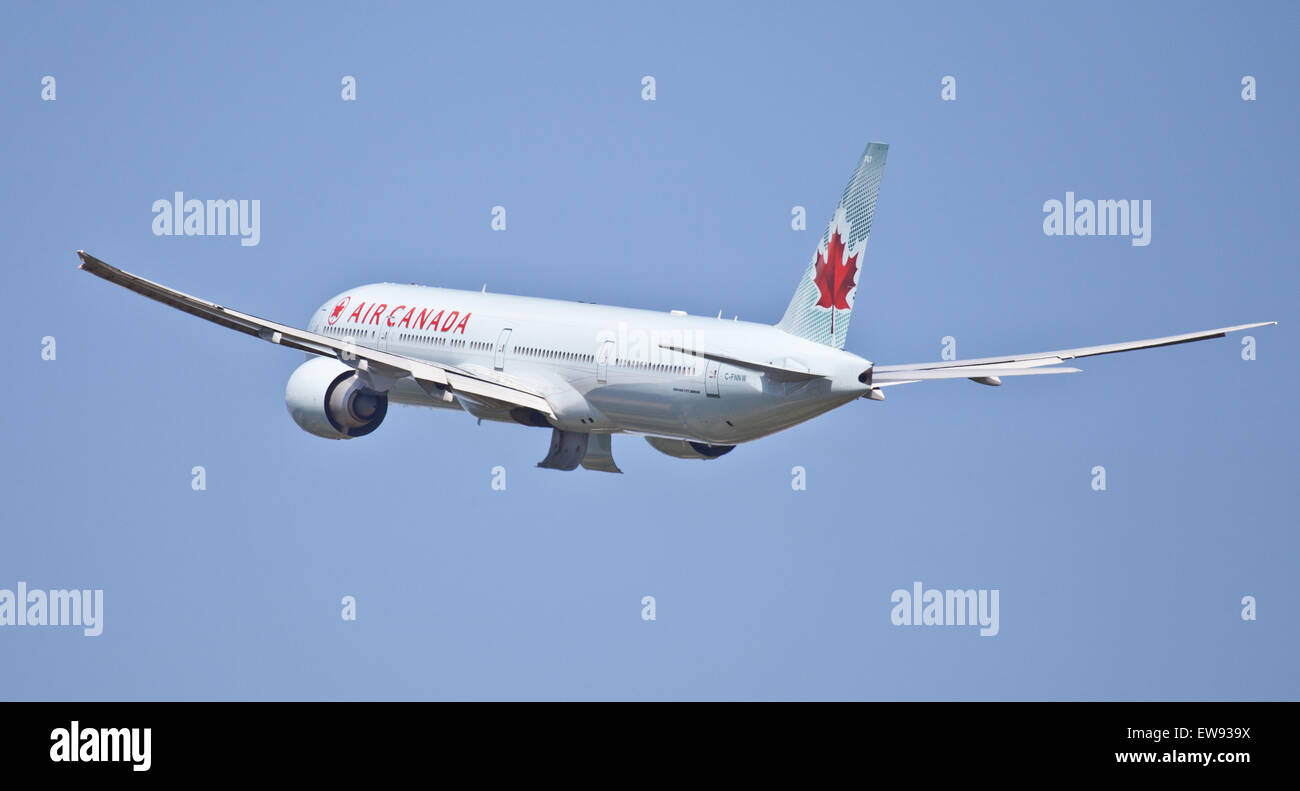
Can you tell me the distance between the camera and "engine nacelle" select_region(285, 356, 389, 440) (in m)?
76.2

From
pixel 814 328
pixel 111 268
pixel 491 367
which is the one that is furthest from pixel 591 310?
pixel 111 268

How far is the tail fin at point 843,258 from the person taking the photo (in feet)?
220

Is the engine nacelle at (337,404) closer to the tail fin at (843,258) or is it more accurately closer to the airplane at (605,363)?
the airplane at (605,363)

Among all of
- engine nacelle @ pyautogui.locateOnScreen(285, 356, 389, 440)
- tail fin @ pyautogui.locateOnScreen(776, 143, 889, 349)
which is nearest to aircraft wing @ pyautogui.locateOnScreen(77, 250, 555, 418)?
engine nacelle @ pyautogui.locateOnScreen(285, 356, 389, 440)

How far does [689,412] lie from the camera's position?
224 feet

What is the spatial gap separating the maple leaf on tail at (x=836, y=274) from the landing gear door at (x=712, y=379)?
3.06 meters

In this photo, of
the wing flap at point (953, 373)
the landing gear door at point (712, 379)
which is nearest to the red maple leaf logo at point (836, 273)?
the wing flap at point (953, 373)

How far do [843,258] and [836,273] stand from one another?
42cm

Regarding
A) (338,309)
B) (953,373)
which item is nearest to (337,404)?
(338,309)

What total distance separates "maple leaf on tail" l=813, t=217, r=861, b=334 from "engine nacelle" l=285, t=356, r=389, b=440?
1508cm

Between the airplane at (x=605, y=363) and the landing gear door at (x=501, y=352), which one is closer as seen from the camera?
the airplane at (x=605, y=363)

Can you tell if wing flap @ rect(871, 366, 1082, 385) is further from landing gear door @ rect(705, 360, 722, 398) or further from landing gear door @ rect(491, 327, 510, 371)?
landing gear door @ rect(491, 327, 510, 371)

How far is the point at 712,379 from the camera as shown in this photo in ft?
222

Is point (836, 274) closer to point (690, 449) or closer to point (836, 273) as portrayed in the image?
point (836, 273)
